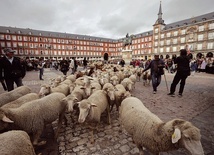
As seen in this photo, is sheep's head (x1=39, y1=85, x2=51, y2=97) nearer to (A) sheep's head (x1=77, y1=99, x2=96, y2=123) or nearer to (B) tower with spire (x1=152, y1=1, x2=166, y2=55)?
(A) sheep's head (x1=77, y1=99, x2=96, y2=123)

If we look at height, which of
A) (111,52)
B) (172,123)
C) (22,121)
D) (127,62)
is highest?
(111,52)

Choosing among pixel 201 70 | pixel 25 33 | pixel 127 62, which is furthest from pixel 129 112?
pixel 25 33

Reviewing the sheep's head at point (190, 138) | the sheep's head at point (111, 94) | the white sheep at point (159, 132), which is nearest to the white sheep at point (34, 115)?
the sheep's head at point (111, 94)

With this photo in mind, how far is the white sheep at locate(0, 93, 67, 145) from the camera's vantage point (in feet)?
8.36

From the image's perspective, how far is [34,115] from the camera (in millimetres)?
2904

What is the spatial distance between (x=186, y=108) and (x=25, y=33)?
7163 cm

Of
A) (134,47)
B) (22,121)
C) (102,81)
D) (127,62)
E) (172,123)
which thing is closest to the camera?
(172,123)

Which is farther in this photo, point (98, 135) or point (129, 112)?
point (98, 135)

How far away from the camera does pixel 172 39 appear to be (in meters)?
52.3

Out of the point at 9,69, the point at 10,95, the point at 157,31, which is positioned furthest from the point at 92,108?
the point at 157,31

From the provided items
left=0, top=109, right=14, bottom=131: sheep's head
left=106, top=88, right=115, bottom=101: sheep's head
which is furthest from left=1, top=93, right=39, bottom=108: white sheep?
left=106, top=88, right=115, bottom=101: sheep's head

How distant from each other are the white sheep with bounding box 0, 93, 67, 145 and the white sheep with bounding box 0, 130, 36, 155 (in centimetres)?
56

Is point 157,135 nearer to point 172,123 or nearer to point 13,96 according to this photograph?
point 172,123

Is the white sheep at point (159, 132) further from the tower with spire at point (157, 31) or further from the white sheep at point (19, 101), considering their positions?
the tower with spire at point (157, 31)
